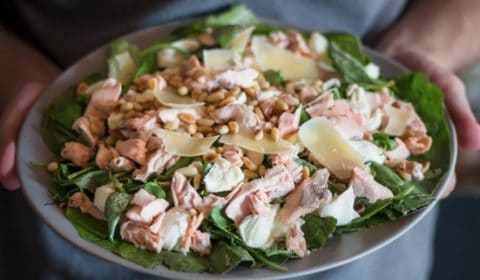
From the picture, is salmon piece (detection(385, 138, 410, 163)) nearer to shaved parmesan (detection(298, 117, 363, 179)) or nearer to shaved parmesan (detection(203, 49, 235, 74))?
shaved parmesan (detection(298, 117, 363, 179))

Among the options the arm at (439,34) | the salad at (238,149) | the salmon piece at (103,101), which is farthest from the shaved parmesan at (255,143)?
the arm at (439,34)

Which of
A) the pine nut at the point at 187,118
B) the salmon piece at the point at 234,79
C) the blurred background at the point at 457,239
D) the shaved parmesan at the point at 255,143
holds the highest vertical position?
the salmon piece at the point at 234,79

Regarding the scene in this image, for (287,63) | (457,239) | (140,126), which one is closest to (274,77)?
(287,63)

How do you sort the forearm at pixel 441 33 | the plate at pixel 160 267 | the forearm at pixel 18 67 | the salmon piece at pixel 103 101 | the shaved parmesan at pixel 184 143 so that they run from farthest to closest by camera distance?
the forearm at pixel 441 33, the forearm at pixel 18 67, the salmon piece at pixel 103 101, the shaved parmesan at pixel 184 143, the plate at pixel 160 267

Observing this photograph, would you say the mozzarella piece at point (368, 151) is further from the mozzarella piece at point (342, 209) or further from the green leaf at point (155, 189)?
the green leaf at point (155, 189)

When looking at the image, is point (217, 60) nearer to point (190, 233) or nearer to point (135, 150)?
point (135, 150)

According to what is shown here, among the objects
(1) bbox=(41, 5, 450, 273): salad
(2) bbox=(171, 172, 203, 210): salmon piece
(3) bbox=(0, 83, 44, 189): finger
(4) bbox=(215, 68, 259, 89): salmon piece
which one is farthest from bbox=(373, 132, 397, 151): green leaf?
(3) bbox=(0, 83, 44, 189): finger
